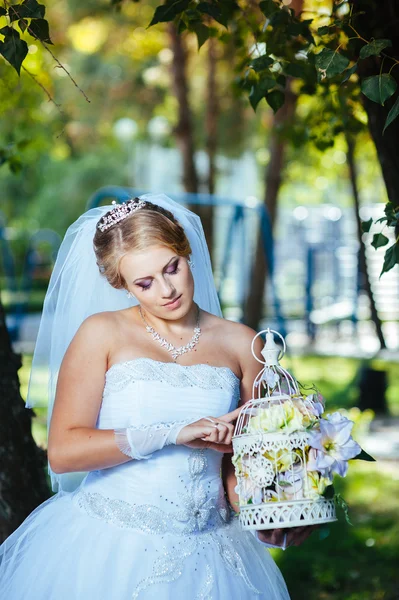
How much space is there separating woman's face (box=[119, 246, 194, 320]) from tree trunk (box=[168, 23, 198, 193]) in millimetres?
8545

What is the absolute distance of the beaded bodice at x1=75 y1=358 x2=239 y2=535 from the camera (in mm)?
2652

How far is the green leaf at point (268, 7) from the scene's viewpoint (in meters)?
3.06

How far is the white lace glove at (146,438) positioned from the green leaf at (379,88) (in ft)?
3.43

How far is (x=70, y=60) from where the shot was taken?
20.2m

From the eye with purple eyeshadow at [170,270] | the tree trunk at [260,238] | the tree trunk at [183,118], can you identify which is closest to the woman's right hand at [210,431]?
the eye with purple eyeshadow at [170,270]

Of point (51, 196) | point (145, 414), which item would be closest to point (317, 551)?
point (145, 414)

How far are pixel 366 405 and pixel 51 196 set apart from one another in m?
17.4

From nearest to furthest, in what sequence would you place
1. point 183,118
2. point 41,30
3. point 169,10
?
point 41,30, point 169,10, point 183,118

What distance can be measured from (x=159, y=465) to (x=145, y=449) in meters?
0.20

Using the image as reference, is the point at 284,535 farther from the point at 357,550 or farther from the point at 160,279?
the point at 357,550

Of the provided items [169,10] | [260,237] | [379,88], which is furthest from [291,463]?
[260,237]

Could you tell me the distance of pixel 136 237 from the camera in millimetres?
2703

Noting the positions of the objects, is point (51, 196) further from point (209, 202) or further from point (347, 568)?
point (347, 568)

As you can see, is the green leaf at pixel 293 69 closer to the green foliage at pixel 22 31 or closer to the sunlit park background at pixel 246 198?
the sunlit park background at pixel 246 198
